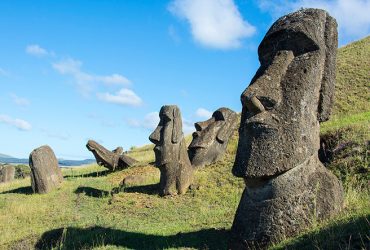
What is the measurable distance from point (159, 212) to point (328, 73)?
23.4 feet

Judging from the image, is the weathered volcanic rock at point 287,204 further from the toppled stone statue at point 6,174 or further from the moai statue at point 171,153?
the toppled stone statue at point 6,174

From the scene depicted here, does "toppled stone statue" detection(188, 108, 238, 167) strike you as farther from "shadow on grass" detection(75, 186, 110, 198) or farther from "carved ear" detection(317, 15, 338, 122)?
"carved ear" detection(317, 15, 338, 122)

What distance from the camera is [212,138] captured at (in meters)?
19.5

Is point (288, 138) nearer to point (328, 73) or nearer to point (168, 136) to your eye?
point (328, 73)

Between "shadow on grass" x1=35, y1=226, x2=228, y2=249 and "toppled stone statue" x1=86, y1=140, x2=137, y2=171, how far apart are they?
37.2 feet

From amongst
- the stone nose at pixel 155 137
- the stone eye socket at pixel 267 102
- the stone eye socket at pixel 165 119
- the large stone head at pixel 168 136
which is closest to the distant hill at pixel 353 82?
the large stone head at pixel 168 136

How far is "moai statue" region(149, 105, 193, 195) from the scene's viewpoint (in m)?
15.9

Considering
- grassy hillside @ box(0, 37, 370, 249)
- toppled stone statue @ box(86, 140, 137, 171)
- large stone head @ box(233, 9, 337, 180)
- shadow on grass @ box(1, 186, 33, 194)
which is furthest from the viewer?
toppled stone statue @ box(86, 140, 137, 171)

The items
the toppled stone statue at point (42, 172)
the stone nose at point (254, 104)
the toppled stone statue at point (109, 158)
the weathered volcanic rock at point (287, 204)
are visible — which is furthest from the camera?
the toppled stone statue at point (109, 158)

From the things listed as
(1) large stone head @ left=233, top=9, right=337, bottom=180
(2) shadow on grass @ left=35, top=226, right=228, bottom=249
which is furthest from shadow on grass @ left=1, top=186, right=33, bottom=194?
(1) large stone head @ left=233, top=9, right=337, bottom=180

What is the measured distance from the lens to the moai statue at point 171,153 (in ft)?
52.3

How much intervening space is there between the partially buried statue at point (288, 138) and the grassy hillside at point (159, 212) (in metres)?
0.38

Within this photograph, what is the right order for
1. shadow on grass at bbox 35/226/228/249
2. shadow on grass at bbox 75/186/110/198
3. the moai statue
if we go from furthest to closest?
shadow on grass at bbox 75/186/110/198, the moai statue, shadow on grass at bbox 35/226/228/249

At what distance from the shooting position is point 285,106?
734 centimetres
